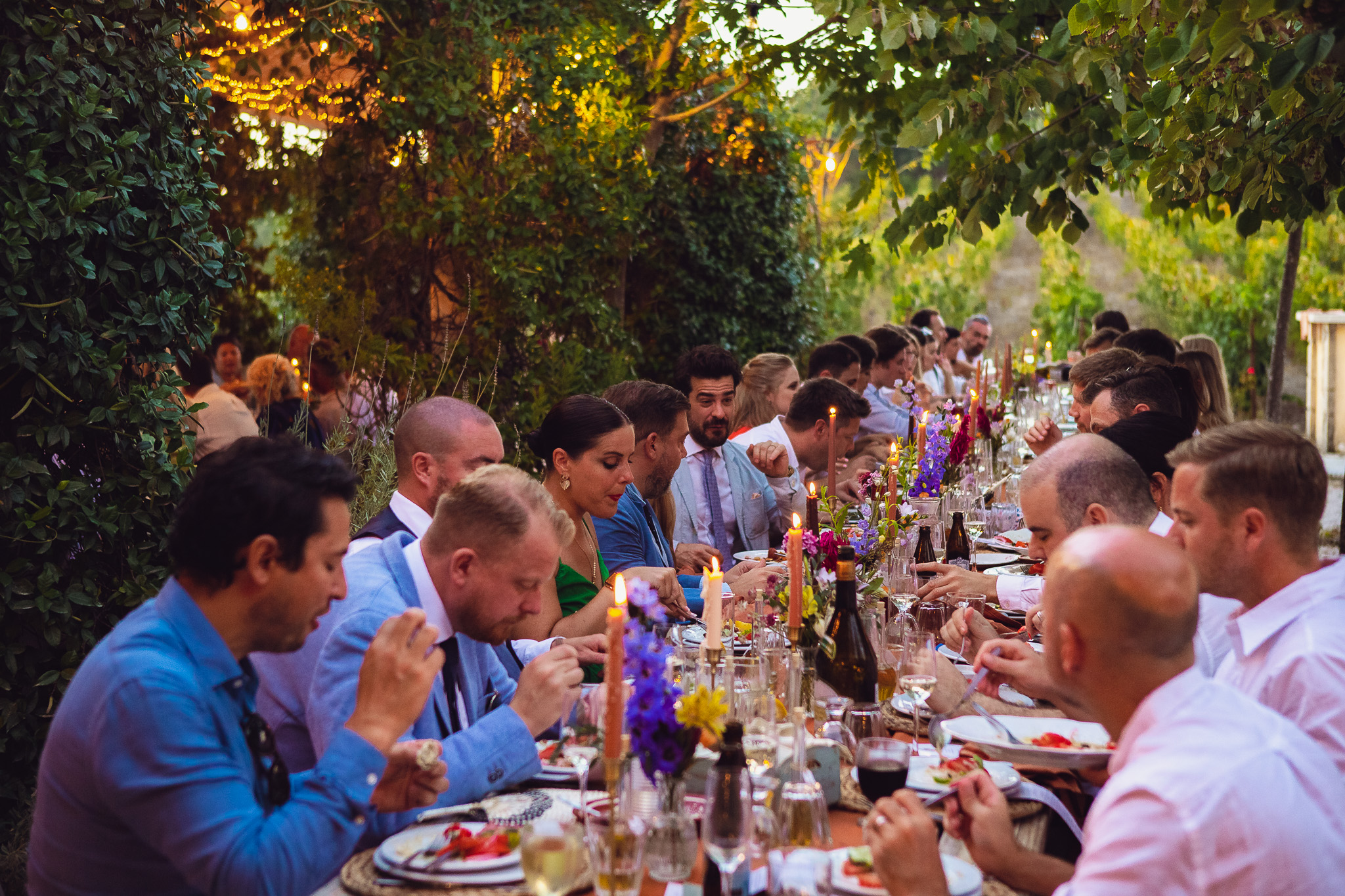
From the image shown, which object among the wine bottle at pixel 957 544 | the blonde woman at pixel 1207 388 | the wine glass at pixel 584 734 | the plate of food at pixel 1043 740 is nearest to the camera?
the wine glass at pixel 584 734

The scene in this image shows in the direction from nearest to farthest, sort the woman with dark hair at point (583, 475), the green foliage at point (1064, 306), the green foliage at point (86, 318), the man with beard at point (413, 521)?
the man with beard at point (413, 521) < the green foliage at point (86, 318) < the woman with dark hair at point (583, 475) < the green foliage at point (1064, 306)

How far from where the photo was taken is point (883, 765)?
208 cm

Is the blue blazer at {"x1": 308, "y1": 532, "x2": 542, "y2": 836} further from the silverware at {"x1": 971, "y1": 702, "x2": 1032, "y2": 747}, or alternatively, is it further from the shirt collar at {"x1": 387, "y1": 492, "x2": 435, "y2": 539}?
the silverware at {"x1": 971, "y1": 702, "x2": 1032, "y2": 747}

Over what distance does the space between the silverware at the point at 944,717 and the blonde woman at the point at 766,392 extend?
4.37 metres

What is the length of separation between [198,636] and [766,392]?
5534 millimetres

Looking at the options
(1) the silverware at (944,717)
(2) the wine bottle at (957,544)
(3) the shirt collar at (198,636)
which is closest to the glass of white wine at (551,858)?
(3) the shirt collar at (198,636)

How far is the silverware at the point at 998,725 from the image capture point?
2.46 m

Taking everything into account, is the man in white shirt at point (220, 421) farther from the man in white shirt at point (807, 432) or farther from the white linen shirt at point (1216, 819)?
the white linen shirt at point (1216, 819)

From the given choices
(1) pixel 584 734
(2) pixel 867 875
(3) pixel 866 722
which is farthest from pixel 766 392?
(2) pixel 867 875

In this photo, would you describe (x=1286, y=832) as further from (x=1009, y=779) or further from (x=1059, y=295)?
(x=1059, y=295)

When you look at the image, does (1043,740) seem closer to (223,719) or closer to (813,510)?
(813,510)

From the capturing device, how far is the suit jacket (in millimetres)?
5562

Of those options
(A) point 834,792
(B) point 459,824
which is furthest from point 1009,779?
(B) point 459,824

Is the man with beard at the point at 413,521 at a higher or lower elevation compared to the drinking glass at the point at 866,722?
higher
